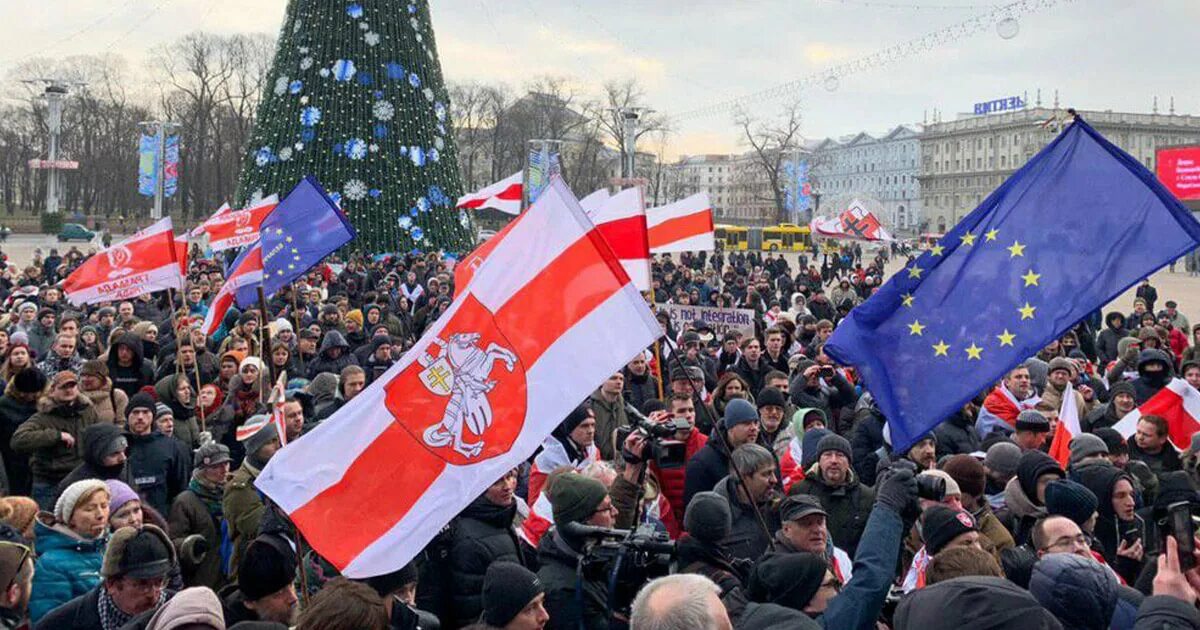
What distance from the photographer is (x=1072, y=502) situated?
13.9 feet

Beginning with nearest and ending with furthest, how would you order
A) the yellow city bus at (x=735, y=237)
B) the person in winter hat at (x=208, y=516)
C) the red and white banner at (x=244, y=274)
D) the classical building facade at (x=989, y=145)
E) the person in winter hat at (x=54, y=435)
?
the person in winter hat at (x=208, y=516) < the person in winter hat at (x=54, y=435) < the red and white banner at (x=244, y=274) < the yellow city bus at (x=735, y=237) < the classical building facade at (x=989, y=145)

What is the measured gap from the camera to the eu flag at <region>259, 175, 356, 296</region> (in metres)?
9.69

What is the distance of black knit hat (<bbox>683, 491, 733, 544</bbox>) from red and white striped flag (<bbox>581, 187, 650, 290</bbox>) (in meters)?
3.80

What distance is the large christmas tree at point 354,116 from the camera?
21641 mm

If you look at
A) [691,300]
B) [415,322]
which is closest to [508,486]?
[415,322]

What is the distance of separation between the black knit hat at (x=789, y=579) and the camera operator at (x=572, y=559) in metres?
A: 0.70

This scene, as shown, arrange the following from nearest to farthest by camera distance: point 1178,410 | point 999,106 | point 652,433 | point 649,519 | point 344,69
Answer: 1. point 652,433
2. point 649,519
3. point 1178,410
4. point 344,69
5. point 999,106

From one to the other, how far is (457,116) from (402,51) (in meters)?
63.1

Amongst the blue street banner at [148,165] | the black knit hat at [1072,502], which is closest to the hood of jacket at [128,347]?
the black knit hat at [1072,502]

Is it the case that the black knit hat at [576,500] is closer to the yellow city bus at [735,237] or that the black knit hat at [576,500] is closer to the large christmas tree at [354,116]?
the large christmas tree at [354,116]

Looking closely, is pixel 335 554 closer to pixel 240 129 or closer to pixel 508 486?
pixel 508 486

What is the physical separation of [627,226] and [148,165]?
129 ft

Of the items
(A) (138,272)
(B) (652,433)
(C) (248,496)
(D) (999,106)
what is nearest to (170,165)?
(A) (138,272)

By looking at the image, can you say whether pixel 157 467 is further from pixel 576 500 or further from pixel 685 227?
pixel 685 227
